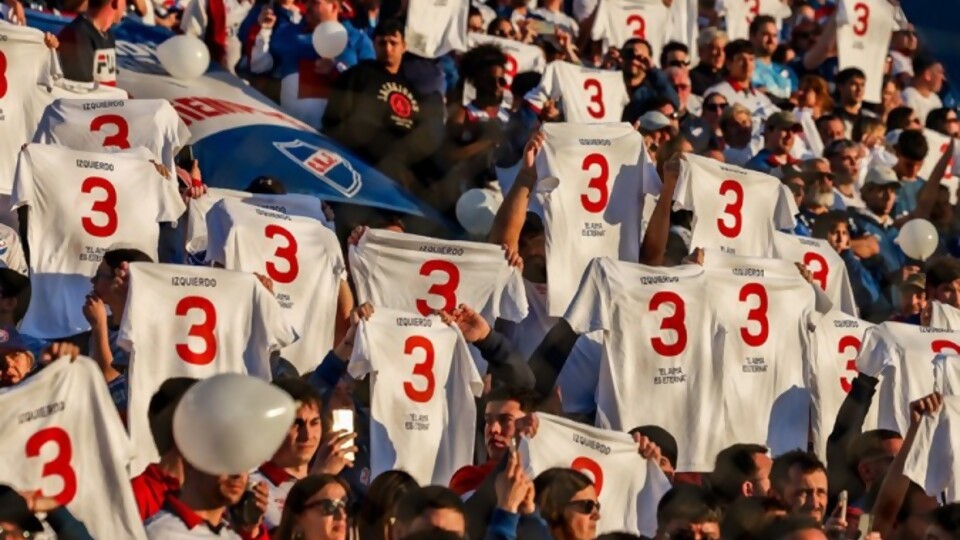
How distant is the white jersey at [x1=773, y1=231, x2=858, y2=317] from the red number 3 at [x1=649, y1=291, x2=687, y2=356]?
1357 millimetres

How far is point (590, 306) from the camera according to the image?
29.7 feet

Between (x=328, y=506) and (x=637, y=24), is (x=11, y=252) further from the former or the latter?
(x=637, y=24)

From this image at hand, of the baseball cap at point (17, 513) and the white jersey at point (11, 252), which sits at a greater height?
the white jersey at point (11, 252)

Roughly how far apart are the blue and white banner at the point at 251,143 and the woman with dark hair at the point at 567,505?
3607mm

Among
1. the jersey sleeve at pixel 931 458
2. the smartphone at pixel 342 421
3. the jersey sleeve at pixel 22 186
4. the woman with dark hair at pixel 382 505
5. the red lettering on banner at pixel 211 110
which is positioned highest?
the red lettering on banner at pixel 211 110

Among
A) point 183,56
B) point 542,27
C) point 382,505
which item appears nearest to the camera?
point 382,505

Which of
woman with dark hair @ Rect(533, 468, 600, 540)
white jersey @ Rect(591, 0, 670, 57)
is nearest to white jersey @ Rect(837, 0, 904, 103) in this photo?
white jersey @ Rect(591, 0, 670, 57)

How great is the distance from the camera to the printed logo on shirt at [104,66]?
10414mm

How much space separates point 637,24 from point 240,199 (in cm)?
519

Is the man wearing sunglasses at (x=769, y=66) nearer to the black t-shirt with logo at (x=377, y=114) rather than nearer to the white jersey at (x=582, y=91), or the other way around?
the white jersey at (x=582, y=91)

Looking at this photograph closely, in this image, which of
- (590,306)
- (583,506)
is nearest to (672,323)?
(590,306)

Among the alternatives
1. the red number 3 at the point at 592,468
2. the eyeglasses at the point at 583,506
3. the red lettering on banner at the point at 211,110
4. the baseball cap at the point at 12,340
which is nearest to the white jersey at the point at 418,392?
the red number 3 at the point at 592,468

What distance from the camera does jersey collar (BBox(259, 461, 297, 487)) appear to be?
7.09m

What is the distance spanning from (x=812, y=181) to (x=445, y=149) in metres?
1.87
